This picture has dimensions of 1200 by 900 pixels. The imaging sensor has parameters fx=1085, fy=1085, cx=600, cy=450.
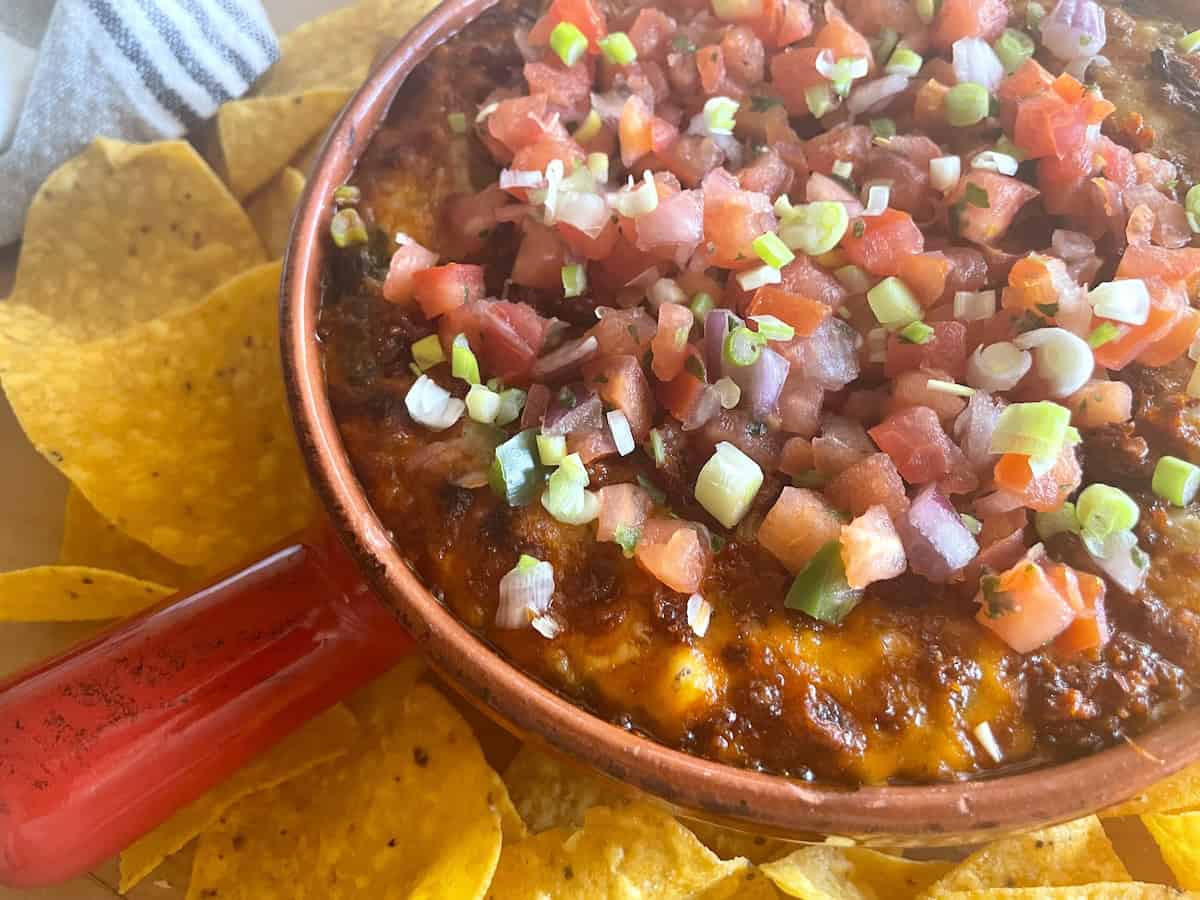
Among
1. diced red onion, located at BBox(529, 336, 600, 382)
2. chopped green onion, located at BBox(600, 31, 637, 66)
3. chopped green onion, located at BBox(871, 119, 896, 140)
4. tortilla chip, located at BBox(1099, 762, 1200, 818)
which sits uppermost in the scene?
chopped green onion, located at BBox(600, 31, 637, 66)

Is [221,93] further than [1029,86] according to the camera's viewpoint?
Yes

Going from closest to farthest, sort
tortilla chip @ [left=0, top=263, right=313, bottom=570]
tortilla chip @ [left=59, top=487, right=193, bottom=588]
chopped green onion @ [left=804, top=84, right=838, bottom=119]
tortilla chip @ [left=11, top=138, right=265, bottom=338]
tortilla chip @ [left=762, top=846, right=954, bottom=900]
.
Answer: tortilla chip @ [left=762, top=846, right=954, bottom=900] → chopped green onion @ [left=804, top=84, right=838, bottom=119] → tortilla chip @ [left=0, top=263, right=313, bottom=570] → tortilla chip @ [left=59, top=487, right=193, bottom=588] → tortilla chip @ [left=11, top=138, right=265, bottom=338]

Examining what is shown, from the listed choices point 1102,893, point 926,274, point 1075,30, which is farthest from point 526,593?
point 1075,30

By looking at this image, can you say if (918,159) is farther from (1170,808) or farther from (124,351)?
(124,351)

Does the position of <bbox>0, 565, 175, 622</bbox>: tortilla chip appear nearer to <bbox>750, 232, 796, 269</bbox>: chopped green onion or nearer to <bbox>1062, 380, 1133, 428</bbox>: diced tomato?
<bbox>750, 232, 796, 269</bbox>: chopped green onion

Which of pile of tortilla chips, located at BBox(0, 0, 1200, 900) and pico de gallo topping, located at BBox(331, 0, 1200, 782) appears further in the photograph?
pile of tortilla chips, located at BBox(0, 0, 1200, 900)

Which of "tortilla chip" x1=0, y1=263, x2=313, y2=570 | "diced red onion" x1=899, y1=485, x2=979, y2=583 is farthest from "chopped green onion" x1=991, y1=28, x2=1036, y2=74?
"tortilla chip" x1=0, y1=263, x2=313, y2=570

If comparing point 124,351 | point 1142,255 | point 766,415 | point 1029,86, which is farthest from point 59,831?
point 1029,86
